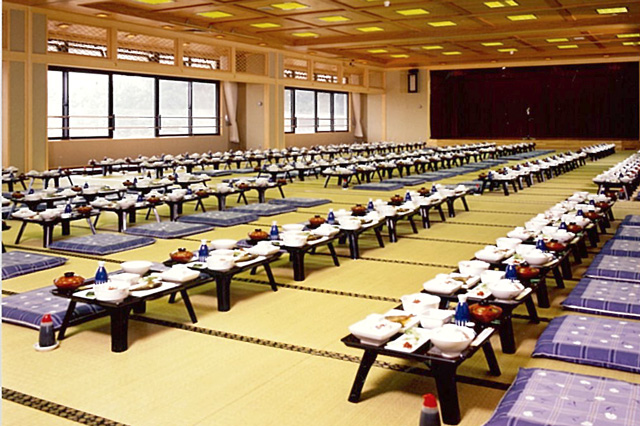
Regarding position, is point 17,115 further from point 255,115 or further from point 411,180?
point 255,115

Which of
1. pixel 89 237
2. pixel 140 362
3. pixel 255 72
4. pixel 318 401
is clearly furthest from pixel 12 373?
pixel 255 72

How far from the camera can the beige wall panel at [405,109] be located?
76.4 feet

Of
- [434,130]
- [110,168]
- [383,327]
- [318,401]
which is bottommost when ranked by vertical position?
[318,401]

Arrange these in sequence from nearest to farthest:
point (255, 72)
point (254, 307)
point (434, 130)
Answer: point (254, 307)
point (255, 72)
point (434, 130)

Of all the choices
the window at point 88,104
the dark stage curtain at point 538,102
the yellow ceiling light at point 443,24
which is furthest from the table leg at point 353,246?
the dark stage curtain at point 538,102

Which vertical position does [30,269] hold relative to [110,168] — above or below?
below

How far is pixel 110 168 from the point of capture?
40.1 feet

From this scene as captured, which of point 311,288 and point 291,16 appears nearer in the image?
point 311,288

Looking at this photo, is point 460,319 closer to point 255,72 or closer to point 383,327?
point 383,327

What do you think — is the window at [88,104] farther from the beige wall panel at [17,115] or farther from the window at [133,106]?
the beige wall panel at [17,115]

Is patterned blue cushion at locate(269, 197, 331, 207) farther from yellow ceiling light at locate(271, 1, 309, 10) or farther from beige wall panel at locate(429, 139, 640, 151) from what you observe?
beige wall panel at locate(429, 139, 640, 151)

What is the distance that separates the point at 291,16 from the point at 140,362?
10471 millimetres

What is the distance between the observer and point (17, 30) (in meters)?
11.0

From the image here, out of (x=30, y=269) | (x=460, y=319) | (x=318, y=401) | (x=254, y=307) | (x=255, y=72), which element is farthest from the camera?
(x=255, y=72)
